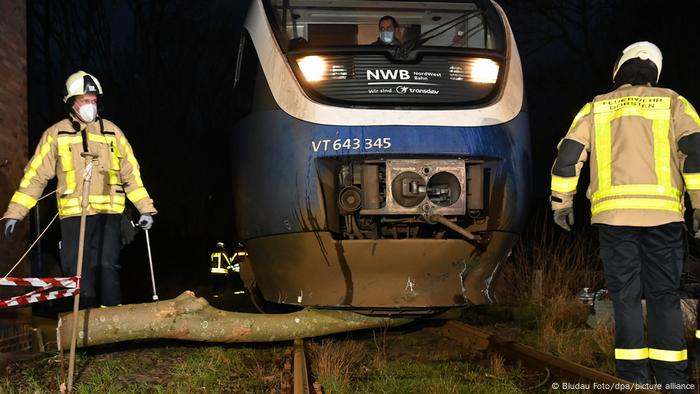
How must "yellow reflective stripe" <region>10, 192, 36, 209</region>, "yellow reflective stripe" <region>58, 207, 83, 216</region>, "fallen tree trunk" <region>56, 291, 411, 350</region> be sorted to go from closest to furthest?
"fallen tree trunk" <region>56, 291, 411, 350</region> < "yellow reflective stripe" <region>10, 192, 36, 209</region> < "yellow reflective stripe" <region>58, 207, 83, 216</region>

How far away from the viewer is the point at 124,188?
603cm

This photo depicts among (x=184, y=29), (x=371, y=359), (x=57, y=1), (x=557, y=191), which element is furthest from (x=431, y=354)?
(x=184, y=29)

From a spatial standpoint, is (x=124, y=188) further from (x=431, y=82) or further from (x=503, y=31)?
(x=503, y=31)

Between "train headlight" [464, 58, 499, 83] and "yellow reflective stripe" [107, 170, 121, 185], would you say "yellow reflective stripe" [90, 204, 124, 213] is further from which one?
"train headlight" [464, 58, 499, 83]

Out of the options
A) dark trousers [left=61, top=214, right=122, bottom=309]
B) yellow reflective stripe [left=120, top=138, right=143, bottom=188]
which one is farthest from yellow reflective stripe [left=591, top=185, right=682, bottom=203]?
dark trousers [left=61, top=214, right=122, bottom=309]

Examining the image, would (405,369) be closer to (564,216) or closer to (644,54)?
(564,216)

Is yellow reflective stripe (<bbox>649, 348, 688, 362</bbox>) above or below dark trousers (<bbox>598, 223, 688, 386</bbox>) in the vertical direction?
below

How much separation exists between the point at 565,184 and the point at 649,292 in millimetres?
795

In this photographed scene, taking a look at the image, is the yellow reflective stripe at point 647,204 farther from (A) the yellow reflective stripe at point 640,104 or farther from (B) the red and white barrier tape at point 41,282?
(B) the red and white barrier tape at point 41,282

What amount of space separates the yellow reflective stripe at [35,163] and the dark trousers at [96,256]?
1.29 ft

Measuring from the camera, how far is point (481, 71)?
572cm

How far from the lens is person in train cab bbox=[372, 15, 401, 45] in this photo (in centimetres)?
604

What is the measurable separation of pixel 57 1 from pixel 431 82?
20361mm

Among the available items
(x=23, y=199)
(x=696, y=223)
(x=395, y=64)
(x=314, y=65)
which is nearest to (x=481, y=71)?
(x=395, y=64)
